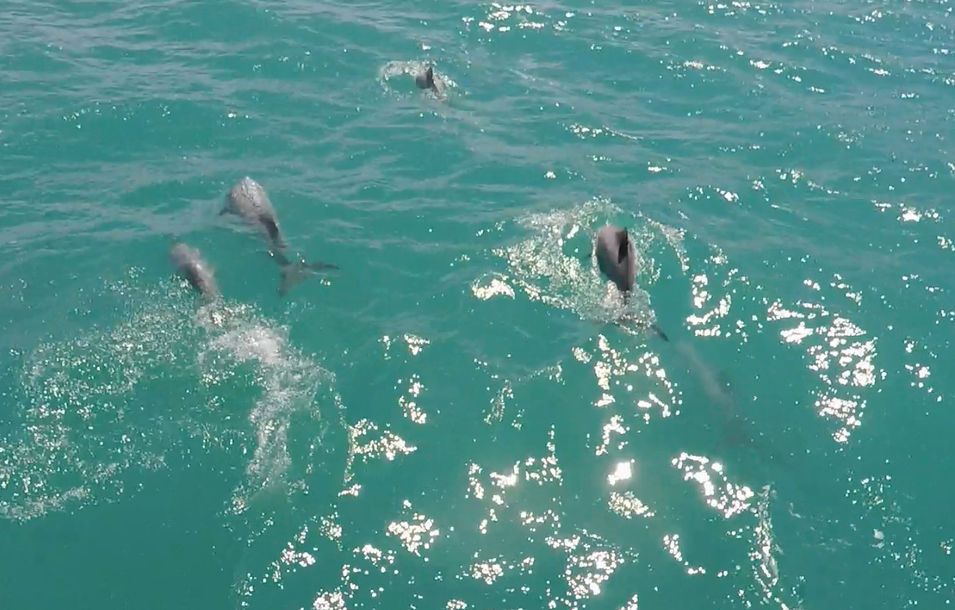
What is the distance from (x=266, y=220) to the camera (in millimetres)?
22469

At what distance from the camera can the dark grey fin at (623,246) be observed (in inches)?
787

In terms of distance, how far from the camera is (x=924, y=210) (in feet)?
80.7

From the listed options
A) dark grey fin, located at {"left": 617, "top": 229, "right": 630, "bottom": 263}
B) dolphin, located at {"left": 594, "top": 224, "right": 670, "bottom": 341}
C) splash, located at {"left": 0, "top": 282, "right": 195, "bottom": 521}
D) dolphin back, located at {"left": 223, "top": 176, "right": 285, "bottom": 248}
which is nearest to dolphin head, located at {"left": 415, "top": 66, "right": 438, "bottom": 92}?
dolphin back, located at {"left": 223, "top": 176, "right": 285, "bottom": 248}

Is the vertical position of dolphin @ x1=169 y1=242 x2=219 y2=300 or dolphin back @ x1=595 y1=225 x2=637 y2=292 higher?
dolphin back @ x1=595 y1=225 x2=637 y2=292

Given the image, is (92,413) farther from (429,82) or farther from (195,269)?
(429,82)

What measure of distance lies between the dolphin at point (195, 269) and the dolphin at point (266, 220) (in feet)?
5.51

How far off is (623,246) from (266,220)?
9.68 meters

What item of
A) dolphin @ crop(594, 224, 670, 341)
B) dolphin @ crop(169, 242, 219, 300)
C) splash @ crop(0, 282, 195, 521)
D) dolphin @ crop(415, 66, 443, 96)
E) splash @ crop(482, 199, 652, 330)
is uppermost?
dolphin @ crop(415, 66, 443, 96)

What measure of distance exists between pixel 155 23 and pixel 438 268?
19.1 m

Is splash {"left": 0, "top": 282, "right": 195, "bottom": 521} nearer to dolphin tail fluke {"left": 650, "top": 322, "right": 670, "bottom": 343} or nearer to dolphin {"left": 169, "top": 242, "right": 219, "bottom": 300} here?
dolphin {"left": 169, "top": 242, "right": 219, "bottom": 300}

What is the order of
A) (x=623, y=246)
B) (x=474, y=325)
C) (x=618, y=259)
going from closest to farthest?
(x=623, y=246)
(x=474, y=325)
(x=618, y=259)

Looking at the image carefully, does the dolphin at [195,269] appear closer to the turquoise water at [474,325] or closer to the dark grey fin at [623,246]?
the turquoise water at [474,325]

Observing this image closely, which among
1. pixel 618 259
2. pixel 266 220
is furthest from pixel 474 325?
pixel 266 220

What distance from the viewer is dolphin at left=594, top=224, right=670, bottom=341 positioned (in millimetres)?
20156
